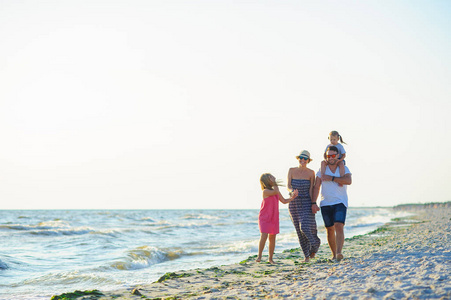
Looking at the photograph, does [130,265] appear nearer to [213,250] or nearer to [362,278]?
[213,250]

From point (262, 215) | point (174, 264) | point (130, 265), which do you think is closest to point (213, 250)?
point (174, 264)

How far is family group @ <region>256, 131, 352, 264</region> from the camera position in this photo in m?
7.00

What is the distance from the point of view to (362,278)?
5.31 m

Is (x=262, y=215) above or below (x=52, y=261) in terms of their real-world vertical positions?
above

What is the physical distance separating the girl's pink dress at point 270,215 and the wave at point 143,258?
436 centimetres

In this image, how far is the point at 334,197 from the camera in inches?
276

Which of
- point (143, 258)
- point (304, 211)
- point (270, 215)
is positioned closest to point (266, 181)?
point (270, 215)

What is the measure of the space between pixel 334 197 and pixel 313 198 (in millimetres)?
507

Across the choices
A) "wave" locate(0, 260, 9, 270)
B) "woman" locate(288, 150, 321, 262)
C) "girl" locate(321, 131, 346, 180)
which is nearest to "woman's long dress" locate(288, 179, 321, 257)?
"woman" locate(288, 150, 321, 262)

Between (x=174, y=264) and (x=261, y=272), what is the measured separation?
449cm

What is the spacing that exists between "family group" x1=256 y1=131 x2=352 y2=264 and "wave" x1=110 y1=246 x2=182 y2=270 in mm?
4252

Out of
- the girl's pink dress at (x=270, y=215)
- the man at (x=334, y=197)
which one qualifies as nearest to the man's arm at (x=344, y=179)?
the man at (x=334, y=197)

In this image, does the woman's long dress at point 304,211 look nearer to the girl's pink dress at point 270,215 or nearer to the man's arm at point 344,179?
the girl's pink dress at point 270,215

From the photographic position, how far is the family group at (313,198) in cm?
700
